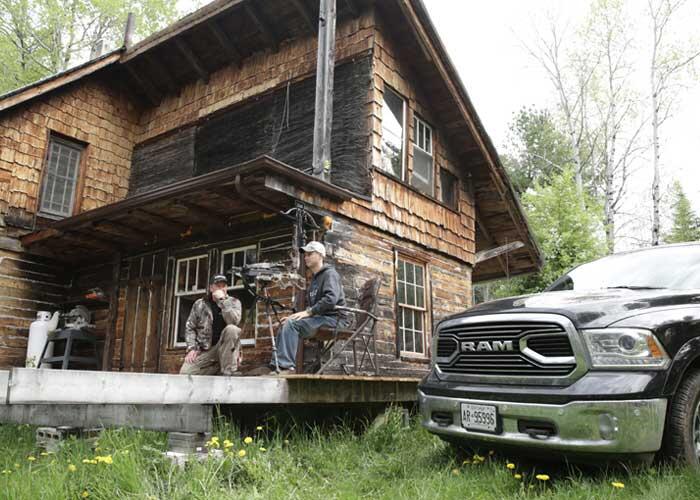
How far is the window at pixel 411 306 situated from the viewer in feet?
30.6

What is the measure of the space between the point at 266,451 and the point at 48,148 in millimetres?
8822

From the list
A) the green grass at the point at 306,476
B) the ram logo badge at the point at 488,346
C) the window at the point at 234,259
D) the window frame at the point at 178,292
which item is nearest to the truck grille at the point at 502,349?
the ram logo badge at the point at 488,346

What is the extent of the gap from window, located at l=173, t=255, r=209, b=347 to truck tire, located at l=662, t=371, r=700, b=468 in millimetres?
6834

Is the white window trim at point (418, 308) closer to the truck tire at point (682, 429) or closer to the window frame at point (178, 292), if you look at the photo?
the window frame at point (178, 292)

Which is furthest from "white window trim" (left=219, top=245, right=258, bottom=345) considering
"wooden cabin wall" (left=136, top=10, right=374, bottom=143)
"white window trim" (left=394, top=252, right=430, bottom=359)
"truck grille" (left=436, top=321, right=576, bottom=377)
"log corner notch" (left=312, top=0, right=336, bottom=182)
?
"truck grille" (left=436, top=321, right=576, bottom=377)

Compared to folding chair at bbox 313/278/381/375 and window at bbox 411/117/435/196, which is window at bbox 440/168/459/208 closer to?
window at bbox 411/117/435/196

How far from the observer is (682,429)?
3.21 meters

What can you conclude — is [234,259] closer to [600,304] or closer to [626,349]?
[600,304]

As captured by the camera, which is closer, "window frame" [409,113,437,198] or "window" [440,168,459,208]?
"window frame" [409,113,437,198]

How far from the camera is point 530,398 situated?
11.1ft

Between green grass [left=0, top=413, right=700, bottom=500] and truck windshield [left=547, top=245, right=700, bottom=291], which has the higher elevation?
truck windshield [left=547, top=245, right=700, bottom=291]

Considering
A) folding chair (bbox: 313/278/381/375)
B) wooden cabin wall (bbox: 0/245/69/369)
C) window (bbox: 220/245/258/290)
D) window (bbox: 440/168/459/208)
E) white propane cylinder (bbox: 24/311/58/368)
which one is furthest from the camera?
window (bbox: 440/168/459/208)

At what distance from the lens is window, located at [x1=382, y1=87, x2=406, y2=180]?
9.46 meters

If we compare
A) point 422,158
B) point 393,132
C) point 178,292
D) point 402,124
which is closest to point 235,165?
point 178,292
